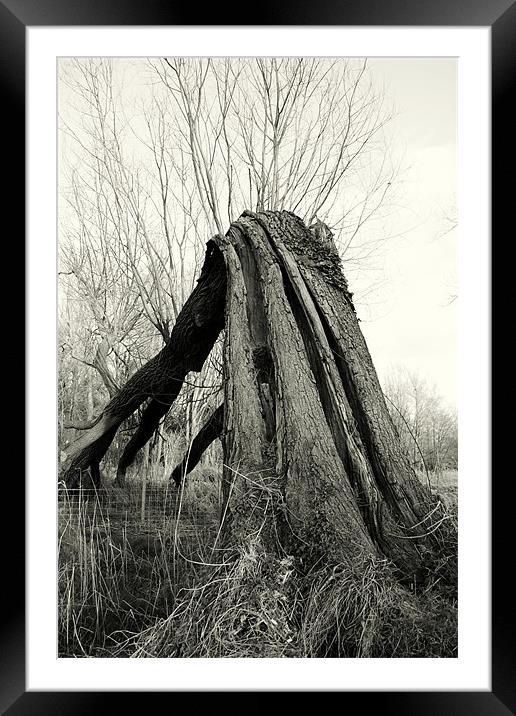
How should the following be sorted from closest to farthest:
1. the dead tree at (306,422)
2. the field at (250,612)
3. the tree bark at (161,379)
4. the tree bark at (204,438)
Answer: the field at (250,612)
the dead tree at (306,422)
the tree bark at (161,379)
the tree bark at (204,438)

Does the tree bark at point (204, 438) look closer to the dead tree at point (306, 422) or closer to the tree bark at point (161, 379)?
the tree bark at point (161, 379)

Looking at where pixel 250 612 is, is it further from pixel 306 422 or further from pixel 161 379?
pixel 161 379

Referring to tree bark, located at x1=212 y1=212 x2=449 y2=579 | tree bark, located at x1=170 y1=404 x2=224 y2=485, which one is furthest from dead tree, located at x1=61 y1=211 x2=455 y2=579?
tree bark, located at x1=170 y1=404 x2=224 y2=485

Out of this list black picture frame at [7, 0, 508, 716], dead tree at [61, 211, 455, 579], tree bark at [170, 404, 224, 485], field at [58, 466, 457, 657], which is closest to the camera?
black picture frame at [7, 0, 508, 716]

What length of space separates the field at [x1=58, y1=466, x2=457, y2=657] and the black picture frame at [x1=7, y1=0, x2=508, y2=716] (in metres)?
0.22

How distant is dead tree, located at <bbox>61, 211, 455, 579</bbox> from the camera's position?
2.73m

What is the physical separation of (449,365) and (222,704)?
5.53 ft

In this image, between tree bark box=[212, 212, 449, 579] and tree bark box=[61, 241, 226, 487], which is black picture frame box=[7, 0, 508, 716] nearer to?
tree bark box=[212, 212, 449, 579]
